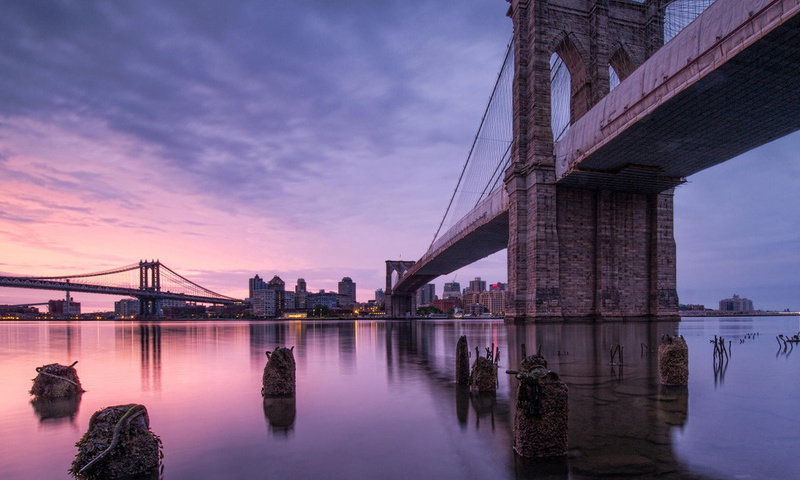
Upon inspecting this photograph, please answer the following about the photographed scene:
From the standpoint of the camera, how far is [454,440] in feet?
24.0

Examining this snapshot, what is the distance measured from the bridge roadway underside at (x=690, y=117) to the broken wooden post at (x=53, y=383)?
26801 mm

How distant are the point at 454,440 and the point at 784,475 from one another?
408 cm

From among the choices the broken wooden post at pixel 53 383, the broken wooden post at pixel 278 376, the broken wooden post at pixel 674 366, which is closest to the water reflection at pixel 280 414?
the broken wooden post at pixel 278 376

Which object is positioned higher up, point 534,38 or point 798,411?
point 534,38

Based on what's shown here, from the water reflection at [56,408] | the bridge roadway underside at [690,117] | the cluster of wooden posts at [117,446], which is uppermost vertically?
the bridge roadway underside at [690,117]

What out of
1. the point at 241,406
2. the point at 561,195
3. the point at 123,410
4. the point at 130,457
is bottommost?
the point at 241,406

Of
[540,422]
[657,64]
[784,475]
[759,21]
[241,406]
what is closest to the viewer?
[784,475]

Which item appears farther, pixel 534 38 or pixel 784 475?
pixel 534 38

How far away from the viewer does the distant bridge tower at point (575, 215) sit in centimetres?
3728

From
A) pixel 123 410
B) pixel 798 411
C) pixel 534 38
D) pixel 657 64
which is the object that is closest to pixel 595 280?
pixel 657 64

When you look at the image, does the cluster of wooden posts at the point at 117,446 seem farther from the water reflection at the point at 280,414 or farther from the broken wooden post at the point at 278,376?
the broken wooden post at the point at 278,376

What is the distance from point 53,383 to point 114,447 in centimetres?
752

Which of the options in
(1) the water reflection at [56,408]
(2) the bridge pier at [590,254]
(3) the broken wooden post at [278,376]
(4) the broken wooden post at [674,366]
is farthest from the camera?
(2) the bridge pier at [590,254]

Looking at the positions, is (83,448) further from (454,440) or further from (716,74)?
(716,74)
